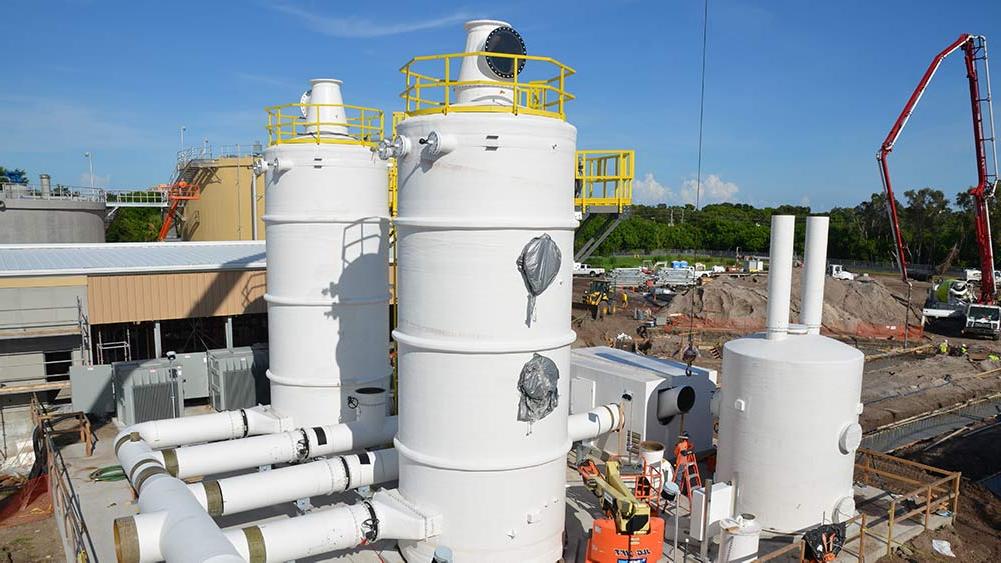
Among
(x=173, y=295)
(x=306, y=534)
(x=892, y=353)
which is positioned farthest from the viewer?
(x=892, y=353)

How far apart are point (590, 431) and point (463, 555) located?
4944 millimetres

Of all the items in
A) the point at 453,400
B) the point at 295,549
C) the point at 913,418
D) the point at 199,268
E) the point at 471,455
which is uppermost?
the point at 199,268

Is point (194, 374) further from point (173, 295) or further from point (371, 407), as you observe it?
point (371, 407)

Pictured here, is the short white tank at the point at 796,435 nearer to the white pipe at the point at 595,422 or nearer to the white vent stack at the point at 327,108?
the white pipe at the point at 595,422

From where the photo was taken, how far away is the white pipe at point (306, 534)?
30.2 feet

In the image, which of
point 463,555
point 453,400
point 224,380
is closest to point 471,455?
point 453,400

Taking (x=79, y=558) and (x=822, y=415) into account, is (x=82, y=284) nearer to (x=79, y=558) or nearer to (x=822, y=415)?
(x=79, y=558)

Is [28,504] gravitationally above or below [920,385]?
below

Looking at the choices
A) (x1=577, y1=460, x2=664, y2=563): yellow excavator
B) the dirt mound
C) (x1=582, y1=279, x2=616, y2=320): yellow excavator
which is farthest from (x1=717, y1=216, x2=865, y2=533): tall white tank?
the dirt mound

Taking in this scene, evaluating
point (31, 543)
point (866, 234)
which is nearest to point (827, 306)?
point (31, 543)

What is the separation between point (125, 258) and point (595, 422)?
14.7m

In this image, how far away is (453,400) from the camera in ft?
33.1

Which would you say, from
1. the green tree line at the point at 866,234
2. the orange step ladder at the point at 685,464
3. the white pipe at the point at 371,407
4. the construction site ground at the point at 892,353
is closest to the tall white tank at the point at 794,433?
the orange step ladder at the point at 685,464

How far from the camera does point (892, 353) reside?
3441 cm
